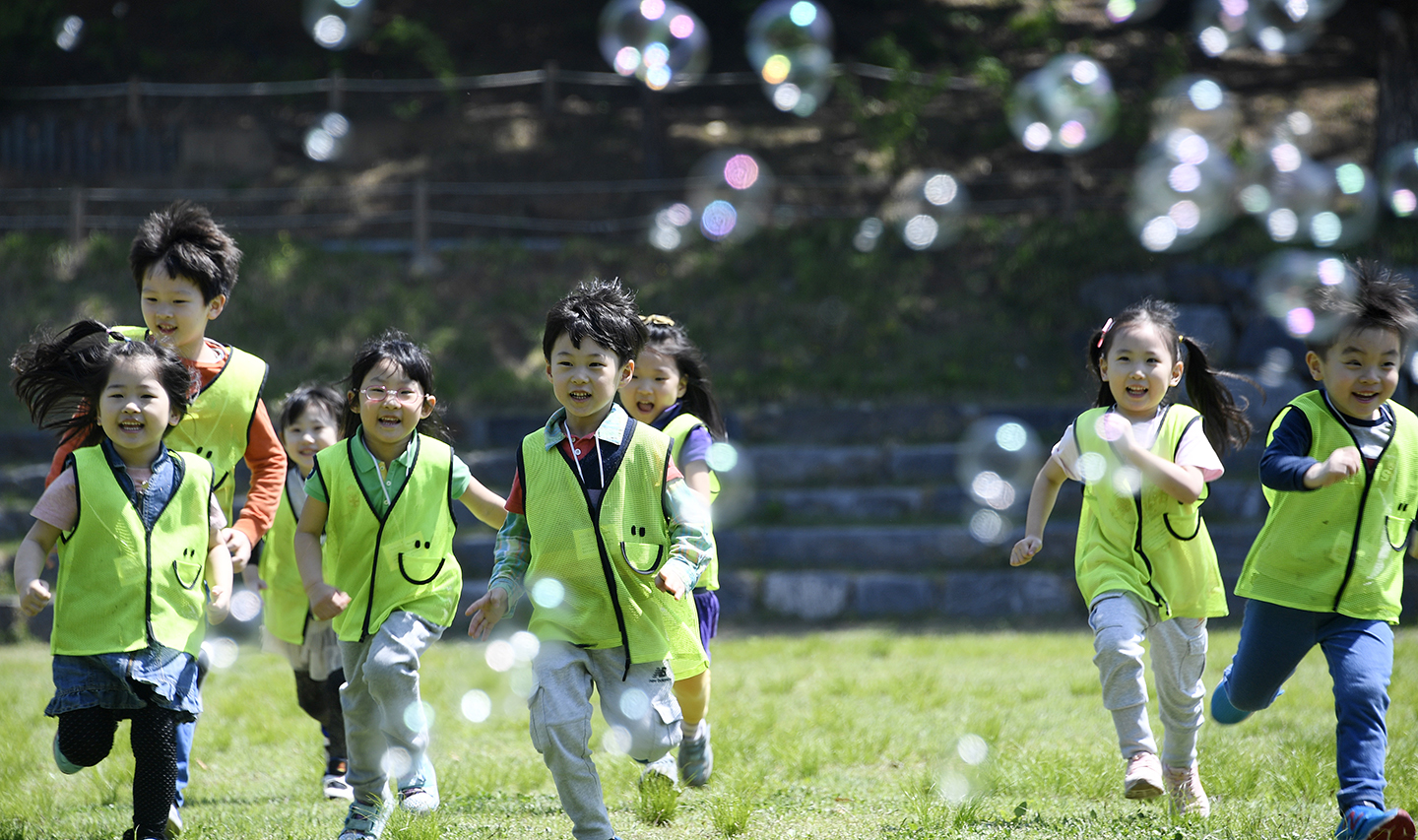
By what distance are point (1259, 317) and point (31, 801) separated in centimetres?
889

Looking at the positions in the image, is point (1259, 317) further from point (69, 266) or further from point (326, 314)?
point (69, 266)

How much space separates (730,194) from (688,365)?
9.00 m

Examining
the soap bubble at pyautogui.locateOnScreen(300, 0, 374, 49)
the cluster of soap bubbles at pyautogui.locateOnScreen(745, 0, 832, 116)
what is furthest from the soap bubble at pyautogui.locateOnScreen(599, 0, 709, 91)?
the soap bubble at pyautogui.locateOnScreen(300, 0, 374, 49)

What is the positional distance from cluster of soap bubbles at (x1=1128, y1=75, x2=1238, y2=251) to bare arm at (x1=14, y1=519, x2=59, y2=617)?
967 centimetres

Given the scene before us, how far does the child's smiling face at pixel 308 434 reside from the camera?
453cm

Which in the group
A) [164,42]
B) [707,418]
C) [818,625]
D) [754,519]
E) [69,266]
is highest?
[164,42]

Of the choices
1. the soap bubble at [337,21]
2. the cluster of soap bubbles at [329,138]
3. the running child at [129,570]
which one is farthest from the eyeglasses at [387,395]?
the cluster of soap bubbles at [329,138]

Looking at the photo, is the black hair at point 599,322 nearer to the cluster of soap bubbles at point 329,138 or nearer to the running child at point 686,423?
the running child at point 686,423

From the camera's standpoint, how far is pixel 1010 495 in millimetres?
9016

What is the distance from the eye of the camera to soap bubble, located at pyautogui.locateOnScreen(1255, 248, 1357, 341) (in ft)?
10.8

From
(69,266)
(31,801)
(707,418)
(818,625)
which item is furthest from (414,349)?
(69,266)

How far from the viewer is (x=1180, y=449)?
136 inches

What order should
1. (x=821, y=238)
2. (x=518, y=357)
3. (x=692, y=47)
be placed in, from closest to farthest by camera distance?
(x=692, y=47) < (x=518, y=357) < (x=821, y=238)

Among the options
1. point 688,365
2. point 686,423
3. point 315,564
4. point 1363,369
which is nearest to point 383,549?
point 315,564
